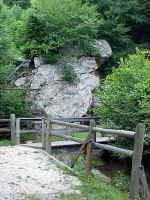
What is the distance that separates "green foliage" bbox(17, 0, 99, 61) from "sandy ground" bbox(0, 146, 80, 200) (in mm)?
8373

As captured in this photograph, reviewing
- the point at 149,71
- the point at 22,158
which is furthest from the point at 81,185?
the point at 149,71

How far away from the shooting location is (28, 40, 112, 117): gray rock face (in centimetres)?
1303

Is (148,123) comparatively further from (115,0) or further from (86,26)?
(115,0)

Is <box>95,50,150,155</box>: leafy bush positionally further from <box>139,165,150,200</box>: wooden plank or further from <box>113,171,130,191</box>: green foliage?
<box>139,165,150,200</box>: wooden plank

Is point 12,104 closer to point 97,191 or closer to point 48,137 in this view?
point 48,137

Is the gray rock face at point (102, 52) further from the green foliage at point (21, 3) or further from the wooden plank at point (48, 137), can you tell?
the green foliage at point (21, 3)

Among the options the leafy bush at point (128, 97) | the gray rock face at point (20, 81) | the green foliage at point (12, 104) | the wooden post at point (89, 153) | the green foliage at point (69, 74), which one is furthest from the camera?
the green foliage at point (69, 74)

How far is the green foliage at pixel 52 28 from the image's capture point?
1350 centimetres

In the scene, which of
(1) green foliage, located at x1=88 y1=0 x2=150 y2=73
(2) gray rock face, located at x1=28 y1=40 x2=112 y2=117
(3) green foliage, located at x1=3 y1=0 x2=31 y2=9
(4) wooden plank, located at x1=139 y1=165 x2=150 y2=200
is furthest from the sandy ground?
(3) green foliage, located at x1=3 y1=0 x2=31 y2=9

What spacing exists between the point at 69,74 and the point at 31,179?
368 inches

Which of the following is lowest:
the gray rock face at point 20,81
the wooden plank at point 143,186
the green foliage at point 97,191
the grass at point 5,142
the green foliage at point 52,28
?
the grass at point 5,142

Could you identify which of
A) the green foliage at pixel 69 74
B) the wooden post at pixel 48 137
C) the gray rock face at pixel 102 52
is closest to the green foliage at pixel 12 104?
the green foliage at pixel 69 74

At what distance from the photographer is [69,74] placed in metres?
13.5

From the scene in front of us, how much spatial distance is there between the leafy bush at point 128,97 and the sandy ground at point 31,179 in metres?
2.59
